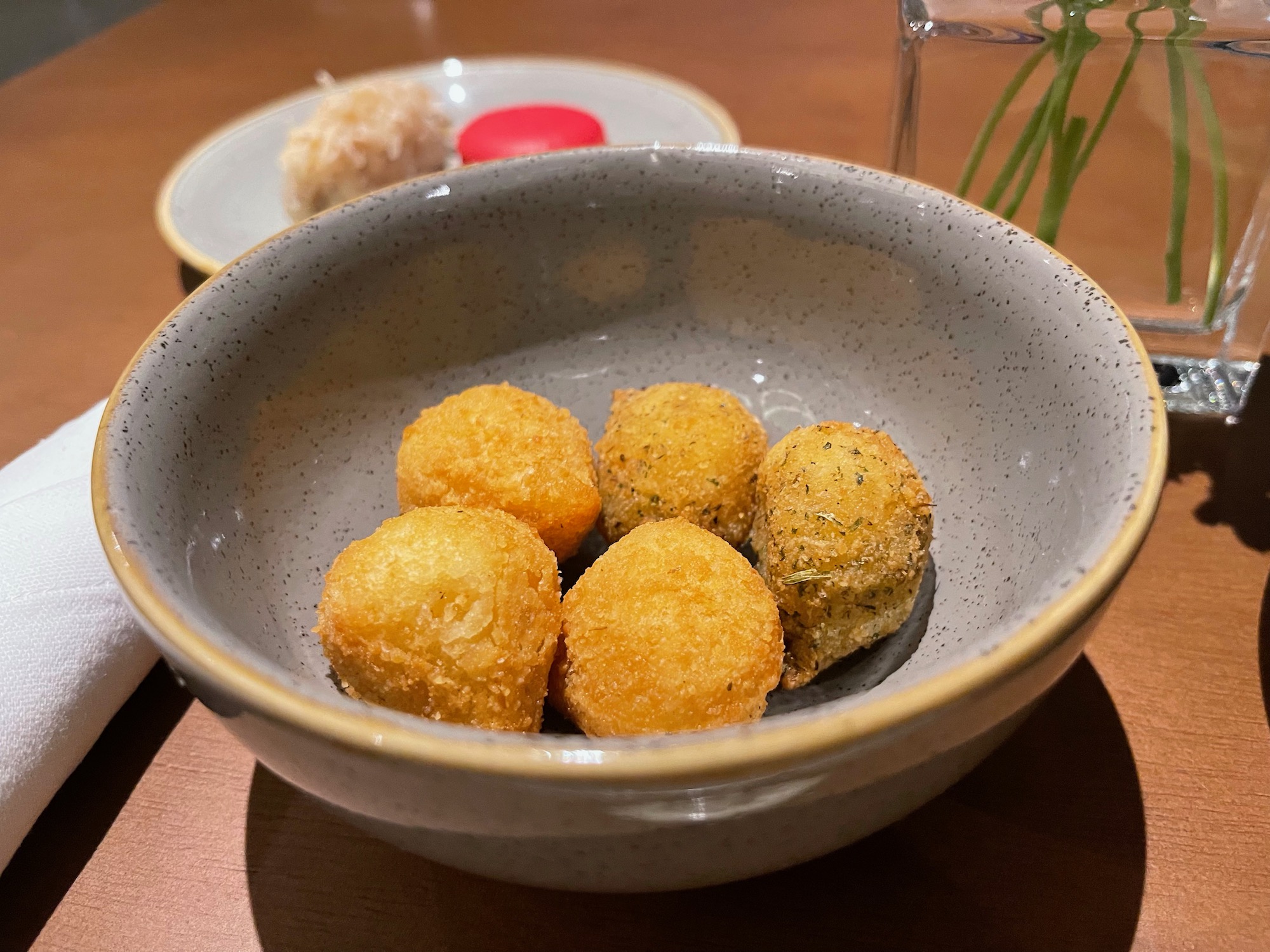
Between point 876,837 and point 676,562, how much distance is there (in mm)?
230

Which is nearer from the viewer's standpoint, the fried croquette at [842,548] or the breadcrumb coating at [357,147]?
the fried croquette at [842,548]

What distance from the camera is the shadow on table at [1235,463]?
0.86m

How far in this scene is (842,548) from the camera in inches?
26.3

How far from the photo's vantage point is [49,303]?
1.31 metres

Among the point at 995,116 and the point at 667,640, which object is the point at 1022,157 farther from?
the point at 667,640

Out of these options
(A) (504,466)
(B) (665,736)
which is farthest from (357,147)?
(B) (665,736)

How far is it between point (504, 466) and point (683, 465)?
0.15m

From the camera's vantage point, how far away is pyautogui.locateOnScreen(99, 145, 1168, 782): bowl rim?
388mm

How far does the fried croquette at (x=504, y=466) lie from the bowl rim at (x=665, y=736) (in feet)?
0.96

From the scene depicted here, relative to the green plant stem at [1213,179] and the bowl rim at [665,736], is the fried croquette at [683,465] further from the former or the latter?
the green plant stem at [1213,179]

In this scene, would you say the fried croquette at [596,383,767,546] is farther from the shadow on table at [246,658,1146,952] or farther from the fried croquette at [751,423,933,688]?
the shadow on table at [246,658,1146,952]

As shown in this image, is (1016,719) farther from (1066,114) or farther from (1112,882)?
(1066,114)

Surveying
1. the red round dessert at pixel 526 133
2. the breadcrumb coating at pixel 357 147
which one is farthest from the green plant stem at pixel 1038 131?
the breadcrumb coating at pixel 357 147

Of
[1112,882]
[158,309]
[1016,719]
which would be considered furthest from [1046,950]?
[158,309]
